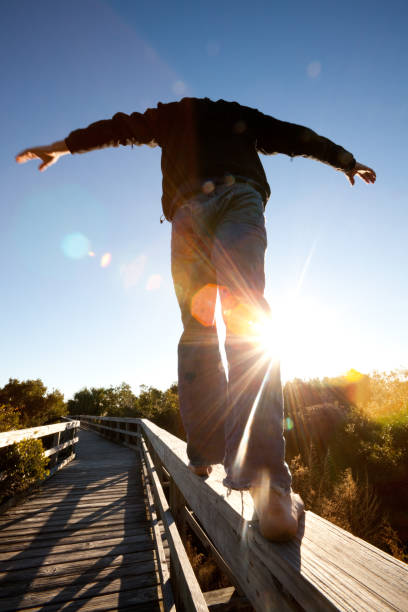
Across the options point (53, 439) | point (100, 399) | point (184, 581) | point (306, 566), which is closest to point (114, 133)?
point (306, 566)

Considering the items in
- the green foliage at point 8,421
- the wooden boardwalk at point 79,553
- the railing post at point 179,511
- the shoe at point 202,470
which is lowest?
the wooden boardwalk at point 79,553

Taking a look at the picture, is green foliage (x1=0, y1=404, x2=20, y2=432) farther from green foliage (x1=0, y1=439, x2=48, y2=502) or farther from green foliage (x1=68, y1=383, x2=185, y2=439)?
green foliage (x1=68, y1=383, x2=185, y2=439)

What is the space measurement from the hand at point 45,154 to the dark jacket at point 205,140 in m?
0.09

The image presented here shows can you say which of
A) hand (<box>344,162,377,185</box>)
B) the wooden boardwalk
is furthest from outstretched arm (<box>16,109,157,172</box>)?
the wooden boardwalk

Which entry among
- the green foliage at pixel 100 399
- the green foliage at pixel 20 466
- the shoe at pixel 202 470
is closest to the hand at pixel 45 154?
the shoe at pixel 202 470

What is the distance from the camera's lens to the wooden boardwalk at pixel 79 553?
2.17 m

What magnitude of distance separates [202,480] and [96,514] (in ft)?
12.8

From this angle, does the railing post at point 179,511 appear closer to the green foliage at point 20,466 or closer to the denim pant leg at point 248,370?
the denim pant leg at point 248,370

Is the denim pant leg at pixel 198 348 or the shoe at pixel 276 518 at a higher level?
the denim pant leg at pixel 198 348

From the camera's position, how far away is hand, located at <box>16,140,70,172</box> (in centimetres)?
150

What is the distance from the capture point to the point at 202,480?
1104 mm

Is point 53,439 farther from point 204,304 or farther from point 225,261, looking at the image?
point 225,261

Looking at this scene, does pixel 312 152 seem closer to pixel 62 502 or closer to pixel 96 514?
pixel 96 514

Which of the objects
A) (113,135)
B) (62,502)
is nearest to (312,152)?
(113,135)
